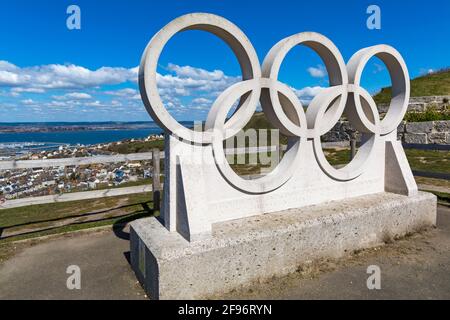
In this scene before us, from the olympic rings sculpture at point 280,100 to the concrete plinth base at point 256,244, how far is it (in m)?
0.55

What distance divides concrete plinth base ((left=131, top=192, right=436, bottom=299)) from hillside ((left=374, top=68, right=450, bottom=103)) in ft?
52.2

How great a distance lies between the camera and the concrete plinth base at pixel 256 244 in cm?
310

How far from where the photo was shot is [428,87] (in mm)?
18781

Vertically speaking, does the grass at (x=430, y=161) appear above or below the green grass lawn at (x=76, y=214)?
above

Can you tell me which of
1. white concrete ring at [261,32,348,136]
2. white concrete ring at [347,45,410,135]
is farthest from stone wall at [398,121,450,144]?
white concrete ring at [261,32,348,136]

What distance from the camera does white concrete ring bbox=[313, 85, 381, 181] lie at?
4.43 meters

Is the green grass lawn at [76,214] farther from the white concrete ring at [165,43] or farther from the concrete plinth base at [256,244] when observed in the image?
the white concrete ring at [165,43]

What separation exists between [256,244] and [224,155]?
1.11 meters

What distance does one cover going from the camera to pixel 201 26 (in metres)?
3.57

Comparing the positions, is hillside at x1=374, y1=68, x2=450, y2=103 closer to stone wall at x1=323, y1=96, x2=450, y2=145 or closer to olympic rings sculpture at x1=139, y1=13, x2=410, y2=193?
stone wall at x1=323, y1=96, x2=450, y2=145

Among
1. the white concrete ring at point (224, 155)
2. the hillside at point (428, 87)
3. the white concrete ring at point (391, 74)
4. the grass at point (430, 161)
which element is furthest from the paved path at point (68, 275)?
the hillside at point (428, 87)

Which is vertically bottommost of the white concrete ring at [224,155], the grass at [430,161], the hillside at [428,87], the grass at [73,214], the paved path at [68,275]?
the paved path at [68,275]

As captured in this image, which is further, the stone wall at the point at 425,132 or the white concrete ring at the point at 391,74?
the stone wall at the point at 425,132
